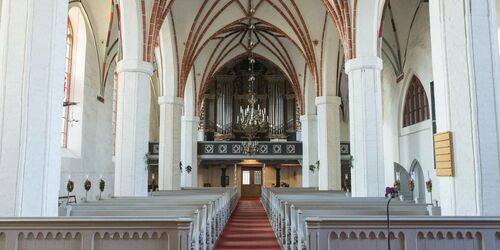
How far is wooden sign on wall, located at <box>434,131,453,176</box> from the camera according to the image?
6414mm

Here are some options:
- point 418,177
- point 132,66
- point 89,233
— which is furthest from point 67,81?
point 418,177

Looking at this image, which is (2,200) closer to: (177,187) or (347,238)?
(347,238)

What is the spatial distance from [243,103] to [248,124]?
5246mm

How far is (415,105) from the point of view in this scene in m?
19.9

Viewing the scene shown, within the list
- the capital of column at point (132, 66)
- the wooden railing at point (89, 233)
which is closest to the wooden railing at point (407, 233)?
the wooden railing at point (89, 233)

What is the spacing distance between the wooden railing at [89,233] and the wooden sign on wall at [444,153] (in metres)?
4.29

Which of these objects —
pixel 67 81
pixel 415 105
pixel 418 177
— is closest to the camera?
pixel 67 81

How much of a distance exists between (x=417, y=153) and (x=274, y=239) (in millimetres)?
12017

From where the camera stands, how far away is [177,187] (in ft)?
61.2

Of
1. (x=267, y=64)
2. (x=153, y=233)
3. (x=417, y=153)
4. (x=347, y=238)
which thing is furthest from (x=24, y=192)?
(x=267, y=64)

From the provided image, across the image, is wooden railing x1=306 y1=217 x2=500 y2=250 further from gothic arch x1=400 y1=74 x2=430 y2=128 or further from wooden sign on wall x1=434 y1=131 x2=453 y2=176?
gothic arch x1=400 y1=74 x2=430 y2=128

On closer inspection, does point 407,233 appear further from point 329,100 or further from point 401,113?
point 401,113

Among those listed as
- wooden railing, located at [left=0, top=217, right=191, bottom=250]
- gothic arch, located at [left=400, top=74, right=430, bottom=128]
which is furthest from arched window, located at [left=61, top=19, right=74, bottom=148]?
gothic arch, located at [left=400, top=74, right=430, bottom=128]

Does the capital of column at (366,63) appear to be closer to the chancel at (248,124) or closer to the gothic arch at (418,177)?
the chancel at (248,124)
